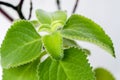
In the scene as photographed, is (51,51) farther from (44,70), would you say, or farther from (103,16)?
(103,16)

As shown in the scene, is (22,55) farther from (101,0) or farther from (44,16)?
(101,0)

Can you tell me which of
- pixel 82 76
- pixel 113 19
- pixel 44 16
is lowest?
pixel 82 76

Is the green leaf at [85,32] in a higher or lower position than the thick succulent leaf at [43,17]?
lower

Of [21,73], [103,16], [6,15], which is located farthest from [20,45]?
[103,16]

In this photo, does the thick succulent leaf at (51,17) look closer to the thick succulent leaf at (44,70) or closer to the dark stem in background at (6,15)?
the thick succulent leaf at (44,70)

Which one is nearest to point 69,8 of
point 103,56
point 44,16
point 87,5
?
point 87,5

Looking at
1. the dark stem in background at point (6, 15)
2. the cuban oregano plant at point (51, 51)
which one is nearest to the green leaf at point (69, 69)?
the cuban oregano plant at point (51, 51)

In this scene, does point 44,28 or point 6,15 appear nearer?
point 44,28

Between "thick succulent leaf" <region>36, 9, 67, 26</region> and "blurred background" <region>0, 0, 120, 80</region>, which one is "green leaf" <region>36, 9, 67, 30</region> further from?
"blurred background" <region>0, 0, 120, 80</region>
